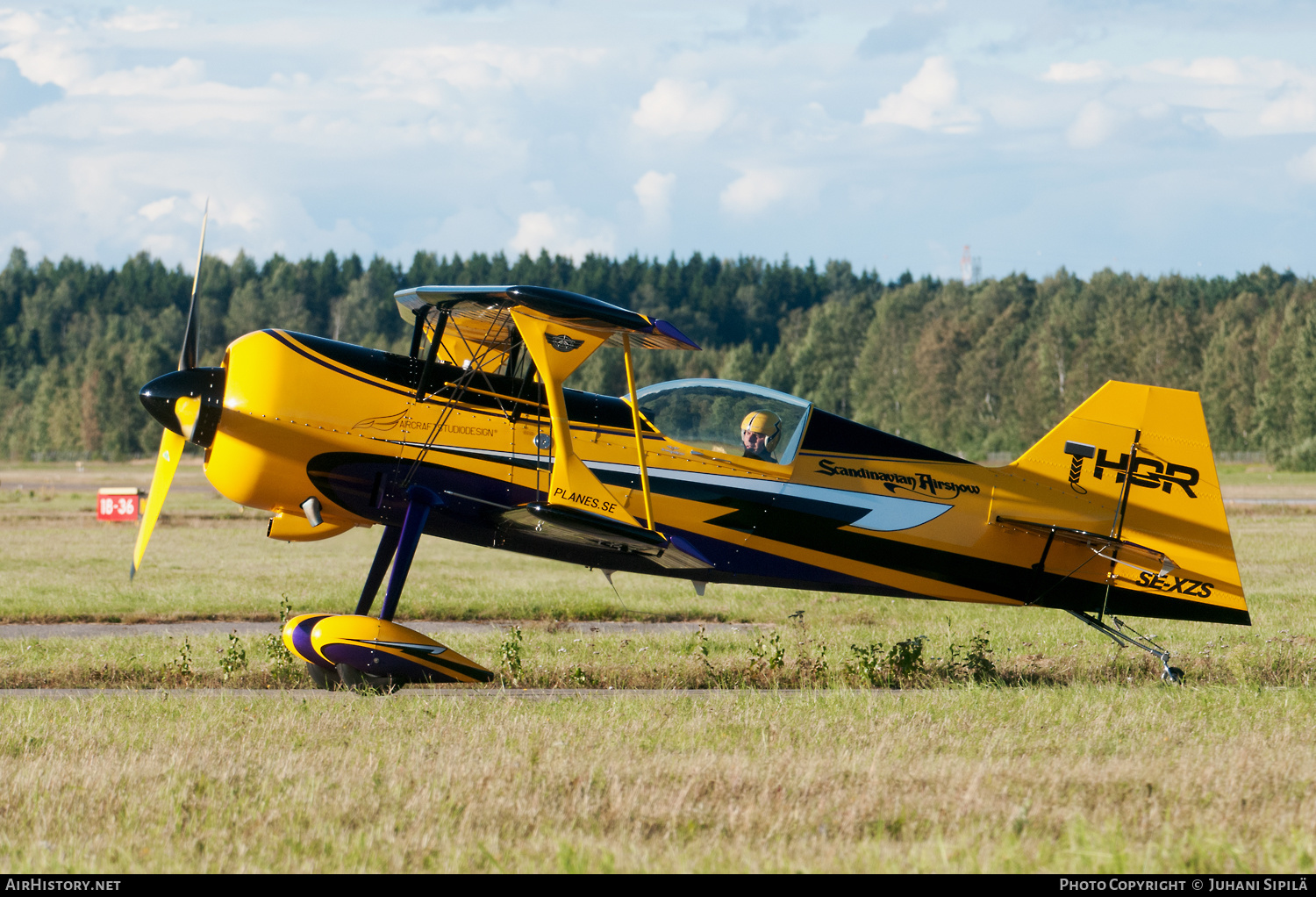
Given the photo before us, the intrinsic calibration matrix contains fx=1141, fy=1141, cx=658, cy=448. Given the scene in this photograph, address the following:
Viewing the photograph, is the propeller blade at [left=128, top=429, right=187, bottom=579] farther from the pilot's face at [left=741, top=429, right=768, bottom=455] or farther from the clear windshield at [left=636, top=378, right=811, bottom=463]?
the pilot's face at [left=741, top=429, right=768, bottom=455]

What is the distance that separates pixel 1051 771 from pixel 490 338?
596cm

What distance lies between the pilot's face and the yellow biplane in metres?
0.02

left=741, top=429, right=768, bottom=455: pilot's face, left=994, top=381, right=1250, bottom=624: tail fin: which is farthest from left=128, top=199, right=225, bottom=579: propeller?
left=994, top=381, right=1250, bottom=624: tail fin

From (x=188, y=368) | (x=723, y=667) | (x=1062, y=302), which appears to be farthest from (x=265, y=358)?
(x=1062, y=302)

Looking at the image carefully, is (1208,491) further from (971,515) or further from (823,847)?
(823,847)

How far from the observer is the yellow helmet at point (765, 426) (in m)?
10.4

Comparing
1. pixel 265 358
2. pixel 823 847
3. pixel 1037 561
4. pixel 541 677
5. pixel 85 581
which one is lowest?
pixel 85 581

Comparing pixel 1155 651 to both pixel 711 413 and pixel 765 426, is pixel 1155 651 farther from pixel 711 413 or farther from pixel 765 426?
pixel 711 413

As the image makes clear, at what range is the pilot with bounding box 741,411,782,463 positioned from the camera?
10.4m

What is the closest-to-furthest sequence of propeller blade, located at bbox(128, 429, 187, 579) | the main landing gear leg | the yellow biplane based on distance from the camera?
the yellow biplane, the main landing gear leg, propeller blade, located at bbox(128, 429, 187, 579)

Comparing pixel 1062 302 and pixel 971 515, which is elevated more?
pixel 1062 302

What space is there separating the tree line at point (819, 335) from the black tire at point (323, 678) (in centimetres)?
4347

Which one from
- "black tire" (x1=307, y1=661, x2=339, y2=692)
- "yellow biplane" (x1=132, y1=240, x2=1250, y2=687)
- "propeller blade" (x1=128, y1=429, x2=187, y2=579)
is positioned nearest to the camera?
"yellow biplane" (x1=132, y1=240, x2=1250, y2=687)

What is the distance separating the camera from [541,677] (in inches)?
415
